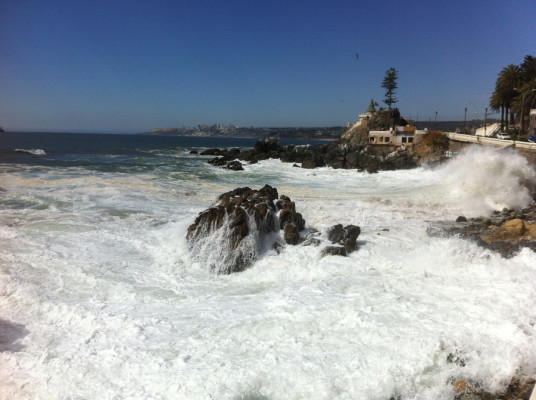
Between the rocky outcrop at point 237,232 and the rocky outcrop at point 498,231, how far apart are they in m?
5.74

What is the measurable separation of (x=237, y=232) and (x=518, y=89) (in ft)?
137

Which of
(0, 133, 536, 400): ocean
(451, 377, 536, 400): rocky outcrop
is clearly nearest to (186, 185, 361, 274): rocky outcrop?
(0, 133, 536, 400): ocean

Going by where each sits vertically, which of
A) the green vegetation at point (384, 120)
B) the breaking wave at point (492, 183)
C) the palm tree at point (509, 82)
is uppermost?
the palm tree at point (509, 82)

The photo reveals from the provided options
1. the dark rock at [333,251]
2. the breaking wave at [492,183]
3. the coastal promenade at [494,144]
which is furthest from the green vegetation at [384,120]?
the dark rock at [333,251]

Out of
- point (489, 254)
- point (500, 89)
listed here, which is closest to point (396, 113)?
point (500, 89)

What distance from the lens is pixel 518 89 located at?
38000 mm

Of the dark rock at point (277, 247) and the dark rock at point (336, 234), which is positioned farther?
the dark rock at point (336, 234)

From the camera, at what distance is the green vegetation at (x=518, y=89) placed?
3697 cm

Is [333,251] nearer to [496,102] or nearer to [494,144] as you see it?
[494,144]

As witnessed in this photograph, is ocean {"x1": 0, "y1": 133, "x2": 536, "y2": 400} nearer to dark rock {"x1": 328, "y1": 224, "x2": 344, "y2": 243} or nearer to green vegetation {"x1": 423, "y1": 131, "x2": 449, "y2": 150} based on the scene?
dark rock {"x1": 328, "y1": 224, "x2": 344, "y2": 243}

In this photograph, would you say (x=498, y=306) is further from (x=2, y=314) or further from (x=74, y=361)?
(x=2, y=314)

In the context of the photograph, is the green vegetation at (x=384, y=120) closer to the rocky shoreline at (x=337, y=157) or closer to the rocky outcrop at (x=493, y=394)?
the rocky shoreline at (x=337, y=157)

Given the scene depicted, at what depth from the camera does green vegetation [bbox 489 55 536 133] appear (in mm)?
36969

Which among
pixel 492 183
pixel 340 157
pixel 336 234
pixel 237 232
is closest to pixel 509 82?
pixel 340 157
